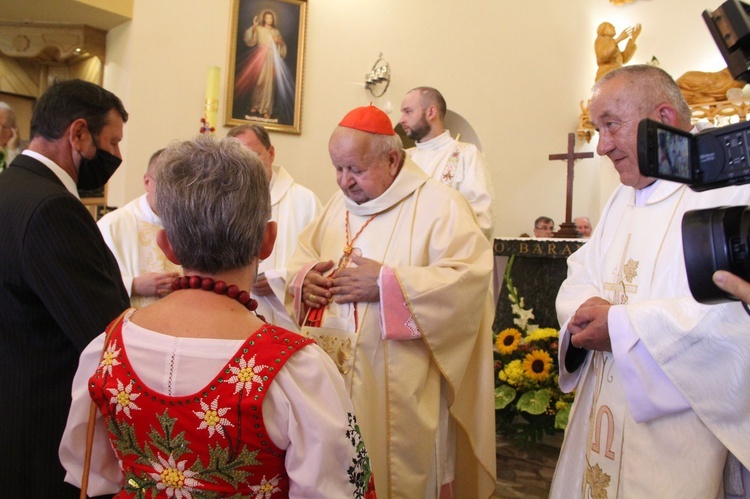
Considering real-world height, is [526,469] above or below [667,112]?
below

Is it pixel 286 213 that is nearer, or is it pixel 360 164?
pixel 360 164

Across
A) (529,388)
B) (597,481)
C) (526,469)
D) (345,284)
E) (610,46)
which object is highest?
(610,46)

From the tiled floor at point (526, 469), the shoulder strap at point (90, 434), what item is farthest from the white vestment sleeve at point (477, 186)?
the shoulder strap at point (90, 434)

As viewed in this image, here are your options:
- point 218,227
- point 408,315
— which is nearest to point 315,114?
point 408,315

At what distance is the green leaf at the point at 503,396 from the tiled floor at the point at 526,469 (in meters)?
0.38

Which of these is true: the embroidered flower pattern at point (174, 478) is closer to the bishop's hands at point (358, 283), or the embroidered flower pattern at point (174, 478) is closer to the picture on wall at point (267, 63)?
the bishop's hands at point (358, 283)

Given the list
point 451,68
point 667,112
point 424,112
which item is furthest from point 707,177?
point 451,68

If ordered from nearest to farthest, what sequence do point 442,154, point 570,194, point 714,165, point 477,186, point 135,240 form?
point 714,165
point 135,240
point 477,186
point 442,154
point 570,194

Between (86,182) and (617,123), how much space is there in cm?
183

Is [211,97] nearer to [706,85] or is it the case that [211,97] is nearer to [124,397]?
[124,397]

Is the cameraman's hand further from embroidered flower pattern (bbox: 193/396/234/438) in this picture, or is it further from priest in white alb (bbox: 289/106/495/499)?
priest in white alb (bbox: 289/106/495/499)

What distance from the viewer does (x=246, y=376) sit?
1.25 metres

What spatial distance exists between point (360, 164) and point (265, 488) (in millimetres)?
1713

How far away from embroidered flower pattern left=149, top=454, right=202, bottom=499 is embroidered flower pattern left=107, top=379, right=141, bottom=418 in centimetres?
11
